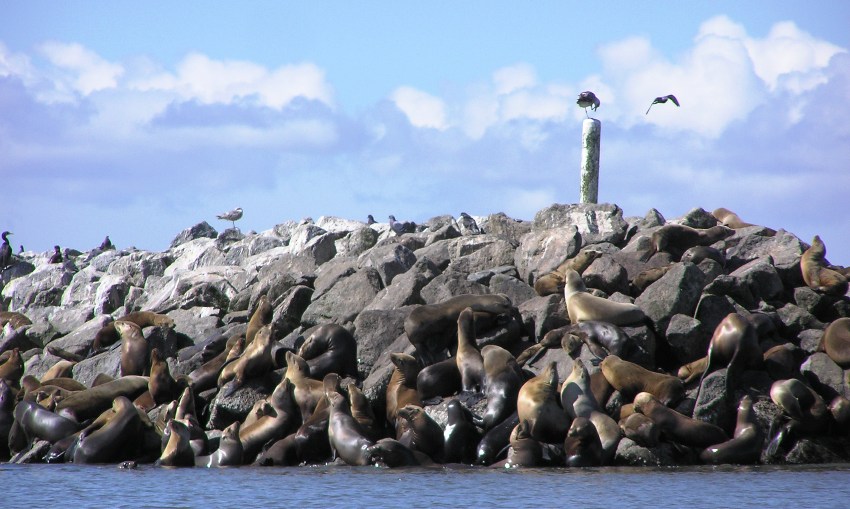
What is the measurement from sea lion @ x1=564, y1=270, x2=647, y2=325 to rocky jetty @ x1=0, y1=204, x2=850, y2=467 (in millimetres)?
100

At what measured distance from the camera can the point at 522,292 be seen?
17875 mm

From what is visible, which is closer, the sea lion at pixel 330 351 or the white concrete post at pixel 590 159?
the sea lion at pixel 330 351

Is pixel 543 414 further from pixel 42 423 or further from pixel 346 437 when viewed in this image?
pixel 42 423

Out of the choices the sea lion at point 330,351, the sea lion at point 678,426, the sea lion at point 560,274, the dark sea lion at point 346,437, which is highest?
the sea lion at point 560,274

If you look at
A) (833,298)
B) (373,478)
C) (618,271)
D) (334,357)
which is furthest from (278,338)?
(833,298)

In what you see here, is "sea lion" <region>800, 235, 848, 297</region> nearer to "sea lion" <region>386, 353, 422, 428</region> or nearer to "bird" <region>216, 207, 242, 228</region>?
"sea lion" <region>386, 353, 422, 428</region>

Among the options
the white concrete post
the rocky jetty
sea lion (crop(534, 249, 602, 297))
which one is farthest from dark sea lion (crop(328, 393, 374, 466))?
the white concrete post

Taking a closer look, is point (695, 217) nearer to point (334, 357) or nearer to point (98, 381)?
point (334, 357)

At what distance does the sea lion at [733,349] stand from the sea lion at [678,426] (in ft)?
2.88

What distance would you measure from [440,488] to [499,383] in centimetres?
295

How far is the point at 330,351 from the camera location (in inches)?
643

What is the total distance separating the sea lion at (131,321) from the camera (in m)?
20.4

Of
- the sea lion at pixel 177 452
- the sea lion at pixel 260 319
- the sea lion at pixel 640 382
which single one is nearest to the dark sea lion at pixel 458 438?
the sea lion at pixel 640 382

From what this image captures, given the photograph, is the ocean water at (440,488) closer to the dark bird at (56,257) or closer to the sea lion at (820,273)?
the sea lion at (820,273)
